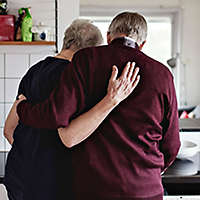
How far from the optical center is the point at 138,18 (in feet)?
5.24

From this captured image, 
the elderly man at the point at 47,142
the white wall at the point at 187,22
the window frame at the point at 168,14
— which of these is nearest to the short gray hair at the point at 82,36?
→ the elderly man at the point at 47,142

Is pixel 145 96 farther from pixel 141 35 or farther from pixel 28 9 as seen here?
pixel 28 9

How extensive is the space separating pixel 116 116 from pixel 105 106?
0.06 metres

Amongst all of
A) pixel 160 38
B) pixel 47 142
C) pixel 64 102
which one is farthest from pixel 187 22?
pixel 64 102

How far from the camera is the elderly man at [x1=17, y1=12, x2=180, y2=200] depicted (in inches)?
58.4

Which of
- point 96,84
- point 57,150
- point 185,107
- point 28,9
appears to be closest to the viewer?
point 96,84

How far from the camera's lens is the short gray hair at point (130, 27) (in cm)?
158

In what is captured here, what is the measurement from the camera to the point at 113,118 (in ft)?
5.01

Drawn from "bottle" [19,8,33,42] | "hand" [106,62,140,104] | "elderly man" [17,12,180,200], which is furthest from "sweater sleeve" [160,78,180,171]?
Result: "bottle" [19,8,33,42]

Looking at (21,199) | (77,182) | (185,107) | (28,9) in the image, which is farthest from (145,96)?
(185,107)

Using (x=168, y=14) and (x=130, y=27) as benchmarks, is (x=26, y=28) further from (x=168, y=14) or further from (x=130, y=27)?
(x=168, y=14)

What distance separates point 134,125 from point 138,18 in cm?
38

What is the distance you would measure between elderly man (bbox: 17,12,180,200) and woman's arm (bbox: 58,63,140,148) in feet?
0.09

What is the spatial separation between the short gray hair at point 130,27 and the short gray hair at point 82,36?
88 millimetres
